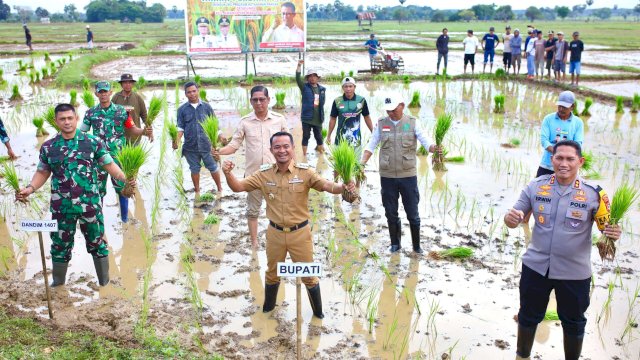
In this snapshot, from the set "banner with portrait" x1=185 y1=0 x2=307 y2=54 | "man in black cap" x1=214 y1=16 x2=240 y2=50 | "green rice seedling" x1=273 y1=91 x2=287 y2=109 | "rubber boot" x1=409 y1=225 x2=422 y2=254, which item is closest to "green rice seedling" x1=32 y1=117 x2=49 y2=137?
"green rice seedling" x1=273 y1=91 x2=287 y2=109

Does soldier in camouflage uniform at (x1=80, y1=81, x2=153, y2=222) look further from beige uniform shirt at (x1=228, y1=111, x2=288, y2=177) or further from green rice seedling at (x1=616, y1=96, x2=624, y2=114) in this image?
green rice seedling at (x1=616, y1=96, x2=624, y2=114)

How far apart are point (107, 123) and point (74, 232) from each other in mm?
1831

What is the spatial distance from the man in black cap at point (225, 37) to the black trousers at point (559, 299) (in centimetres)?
1537

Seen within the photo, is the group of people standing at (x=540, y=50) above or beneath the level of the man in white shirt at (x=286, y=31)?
beneath

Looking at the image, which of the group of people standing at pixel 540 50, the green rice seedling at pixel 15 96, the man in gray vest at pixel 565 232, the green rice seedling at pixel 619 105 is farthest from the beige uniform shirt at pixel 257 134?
the group of people standing at pixel 540 50

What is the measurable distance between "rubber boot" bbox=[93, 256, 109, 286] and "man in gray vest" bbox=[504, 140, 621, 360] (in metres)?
3.30

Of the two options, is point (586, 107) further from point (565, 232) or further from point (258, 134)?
point (565, 232)

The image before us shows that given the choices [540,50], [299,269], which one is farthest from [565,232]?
[540,50]

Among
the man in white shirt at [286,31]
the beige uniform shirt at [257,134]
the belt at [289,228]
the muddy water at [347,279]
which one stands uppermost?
the man in white shirt at [286,31]

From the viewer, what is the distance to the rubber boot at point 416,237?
5637mm

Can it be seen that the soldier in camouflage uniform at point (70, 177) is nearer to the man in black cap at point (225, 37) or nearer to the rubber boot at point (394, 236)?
the rubber boot at point (394, 236)

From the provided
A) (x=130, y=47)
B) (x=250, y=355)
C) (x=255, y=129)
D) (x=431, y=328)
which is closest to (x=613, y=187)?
(x=431, y=328)

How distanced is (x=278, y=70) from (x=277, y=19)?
333 cm

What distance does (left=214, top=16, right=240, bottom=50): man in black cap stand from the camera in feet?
57.6
